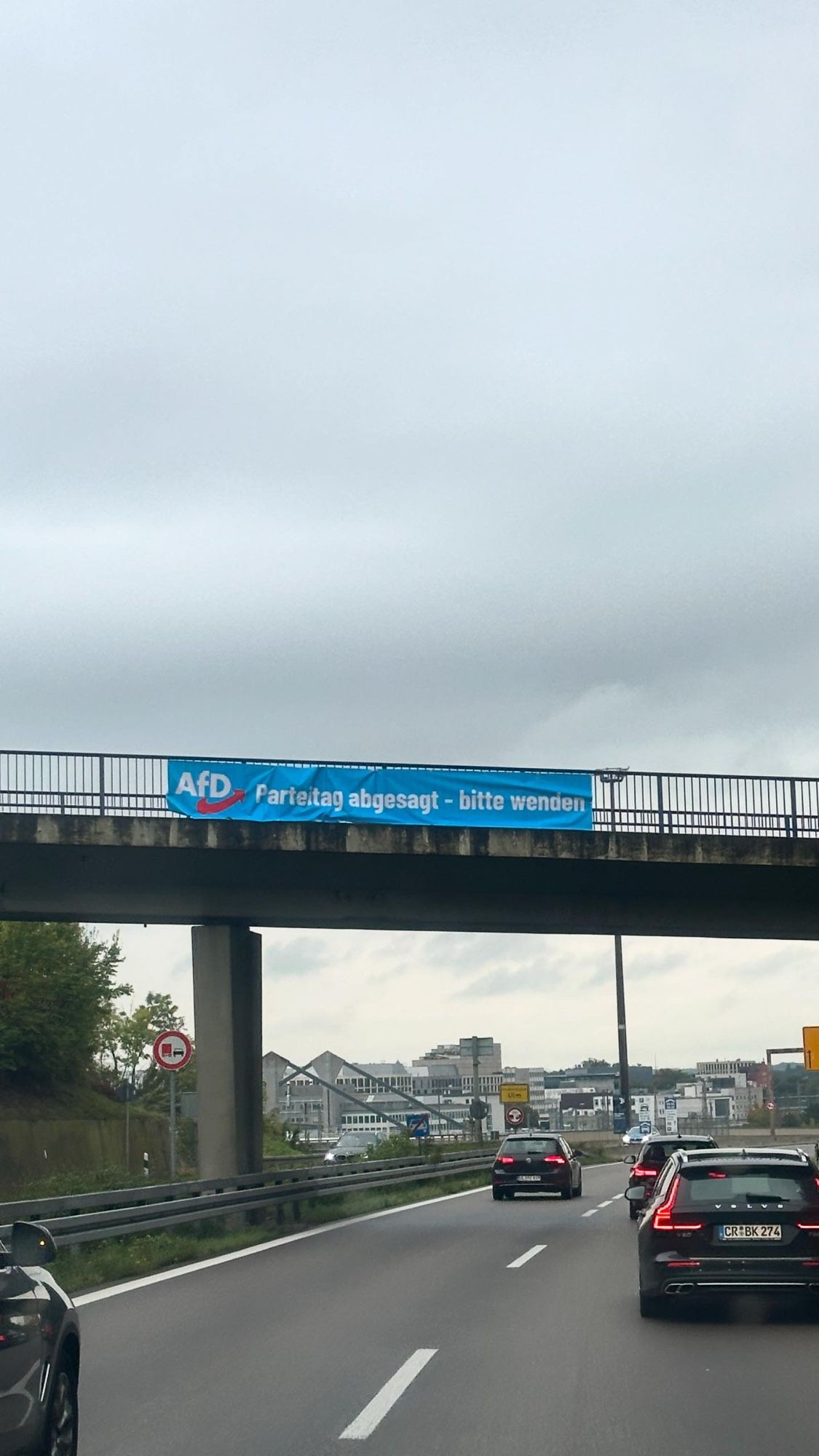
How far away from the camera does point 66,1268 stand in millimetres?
16297

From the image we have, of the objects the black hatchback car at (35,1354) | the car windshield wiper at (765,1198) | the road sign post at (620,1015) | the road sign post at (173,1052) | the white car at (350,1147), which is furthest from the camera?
Answer: the road sign post at (620,1015)

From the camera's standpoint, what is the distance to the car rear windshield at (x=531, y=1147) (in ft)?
109

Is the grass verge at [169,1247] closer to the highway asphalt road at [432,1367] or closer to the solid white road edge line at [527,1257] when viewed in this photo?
the highway asphalt road at [432,1367]

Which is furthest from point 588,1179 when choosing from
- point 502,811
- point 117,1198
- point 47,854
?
point 117,1198

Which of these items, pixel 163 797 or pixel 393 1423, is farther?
pixel 163 797

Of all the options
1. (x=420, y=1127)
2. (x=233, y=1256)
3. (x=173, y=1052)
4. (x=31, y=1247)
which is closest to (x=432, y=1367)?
(x=31, y=1247)

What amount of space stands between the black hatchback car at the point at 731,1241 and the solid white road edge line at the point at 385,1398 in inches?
79.1

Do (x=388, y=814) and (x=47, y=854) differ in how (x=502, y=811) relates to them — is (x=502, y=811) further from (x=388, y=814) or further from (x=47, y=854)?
(x=47, y=854)

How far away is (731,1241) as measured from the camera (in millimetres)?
12219

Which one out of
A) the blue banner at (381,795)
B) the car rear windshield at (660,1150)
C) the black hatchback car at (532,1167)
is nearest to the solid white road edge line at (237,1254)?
the black hatchback car at (532,1167)

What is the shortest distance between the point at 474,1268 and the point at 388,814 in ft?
39.9

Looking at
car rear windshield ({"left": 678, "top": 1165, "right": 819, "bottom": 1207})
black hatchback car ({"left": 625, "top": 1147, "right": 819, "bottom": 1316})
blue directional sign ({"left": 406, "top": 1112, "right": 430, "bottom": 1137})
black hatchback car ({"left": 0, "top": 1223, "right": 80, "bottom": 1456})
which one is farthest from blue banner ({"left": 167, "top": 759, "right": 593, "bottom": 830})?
blue directional sign ({"left": 406, "top": 1112, "right": 430, "bottom": 1137})

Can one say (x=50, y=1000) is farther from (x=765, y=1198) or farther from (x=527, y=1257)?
(x=765, y=1198)

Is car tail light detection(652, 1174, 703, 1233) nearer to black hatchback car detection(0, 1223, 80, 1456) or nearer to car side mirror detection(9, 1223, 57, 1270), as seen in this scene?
black hatchback car detection(0, 1223, 80, 1456)
